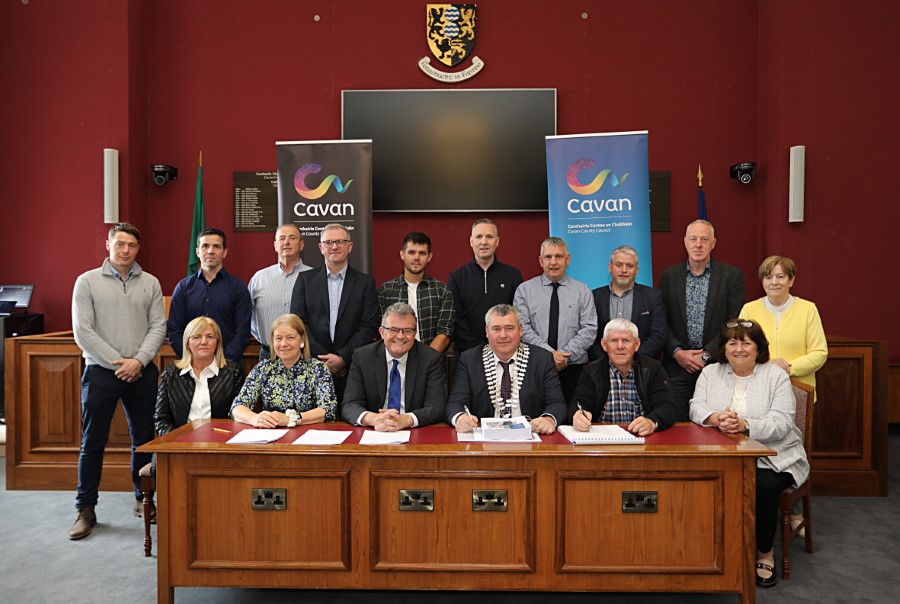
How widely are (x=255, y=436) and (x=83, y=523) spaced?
1541 mm

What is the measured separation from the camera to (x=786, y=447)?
271 cm

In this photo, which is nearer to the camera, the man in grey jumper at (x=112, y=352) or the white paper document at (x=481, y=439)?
the white paper document at (x=481, y=439)

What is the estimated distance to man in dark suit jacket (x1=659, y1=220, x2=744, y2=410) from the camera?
3533 millimetres

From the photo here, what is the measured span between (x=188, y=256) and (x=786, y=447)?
4997 millimetres

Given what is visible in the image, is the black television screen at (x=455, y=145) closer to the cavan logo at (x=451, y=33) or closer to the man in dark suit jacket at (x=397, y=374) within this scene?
the cavan logo at (x=451, y=33)

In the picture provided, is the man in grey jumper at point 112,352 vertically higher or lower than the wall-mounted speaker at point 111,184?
lower

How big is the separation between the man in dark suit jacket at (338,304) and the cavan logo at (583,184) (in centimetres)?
205

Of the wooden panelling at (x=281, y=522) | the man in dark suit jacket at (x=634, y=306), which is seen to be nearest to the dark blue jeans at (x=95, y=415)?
the wooden panelling at (x=281, y=522)

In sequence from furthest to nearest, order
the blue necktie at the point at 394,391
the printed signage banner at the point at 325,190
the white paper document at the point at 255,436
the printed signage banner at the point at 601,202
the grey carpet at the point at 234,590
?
the printed signage banner at the point at 325,190 < the printed signage banner at the point at 601,202 < the blue necktie at the point at 394,391 < the grey carpet at the point at 234,590 < the white paper document at the point at 255,436

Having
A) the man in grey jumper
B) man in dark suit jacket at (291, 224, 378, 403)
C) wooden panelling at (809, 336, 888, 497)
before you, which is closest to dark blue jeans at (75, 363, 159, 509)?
the man in grey jumper

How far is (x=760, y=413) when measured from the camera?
2711mm

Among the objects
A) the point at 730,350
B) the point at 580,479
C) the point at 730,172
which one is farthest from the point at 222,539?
the point at 730,172

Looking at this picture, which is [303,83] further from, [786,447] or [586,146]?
[786,447]

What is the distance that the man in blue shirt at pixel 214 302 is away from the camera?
357 cm
